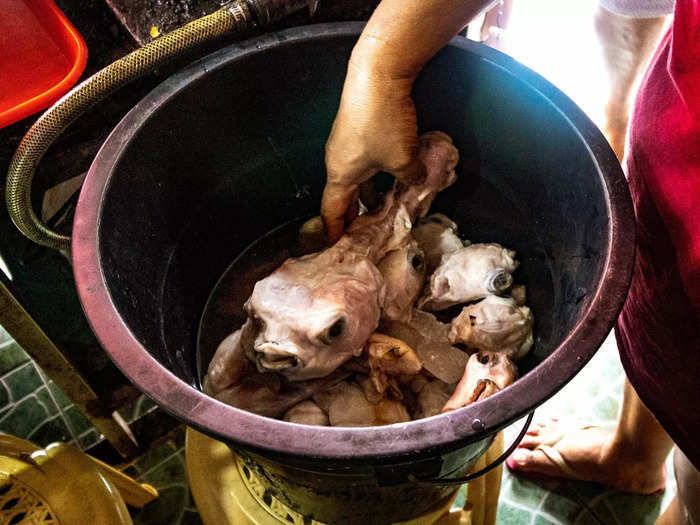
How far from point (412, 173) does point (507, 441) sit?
863 mm

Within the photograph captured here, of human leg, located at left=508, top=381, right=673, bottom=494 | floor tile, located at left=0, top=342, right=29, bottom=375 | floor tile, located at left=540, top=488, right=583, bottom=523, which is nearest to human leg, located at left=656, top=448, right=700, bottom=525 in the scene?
human leg, located at left=508, top=381, right=673, bottom=494

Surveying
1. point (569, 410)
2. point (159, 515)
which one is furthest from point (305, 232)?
point (569, 410)

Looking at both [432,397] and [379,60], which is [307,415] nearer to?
[432,397]

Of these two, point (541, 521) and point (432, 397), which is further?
point (541, 521)

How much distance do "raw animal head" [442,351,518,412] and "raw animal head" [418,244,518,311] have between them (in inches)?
5.8

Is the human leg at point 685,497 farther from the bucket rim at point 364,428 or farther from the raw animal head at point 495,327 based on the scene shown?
the bucket rim at point 364,428

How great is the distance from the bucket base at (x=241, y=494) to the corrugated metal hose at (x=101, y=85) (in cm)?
48

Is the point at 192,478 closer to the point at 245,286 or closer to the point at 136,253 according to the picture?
the point at 245,286

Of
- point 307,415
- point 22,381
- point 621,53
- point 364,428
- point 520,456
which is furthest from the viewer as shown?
point 621,53

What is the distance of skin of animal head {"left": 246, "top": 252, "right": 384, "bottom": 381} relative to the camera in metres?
0.85

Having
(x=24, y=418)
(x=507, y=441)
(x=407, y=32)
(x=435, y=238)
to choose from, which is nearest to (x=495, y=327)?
(x=435, y=238)

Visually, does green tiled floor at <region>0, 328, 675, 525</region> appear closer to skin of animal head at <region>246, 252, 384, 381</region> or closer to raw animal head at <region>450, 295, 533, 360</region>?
raw animal head at <region>450, 295, 533, 360</region>

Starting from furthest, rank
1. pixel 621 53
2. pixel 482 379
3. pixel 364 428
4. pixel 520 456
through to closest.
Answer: pixel 621 53
pixel 520 456
pixel 482 379
pixel 364 428

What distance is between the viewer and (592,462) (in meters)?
1.54
